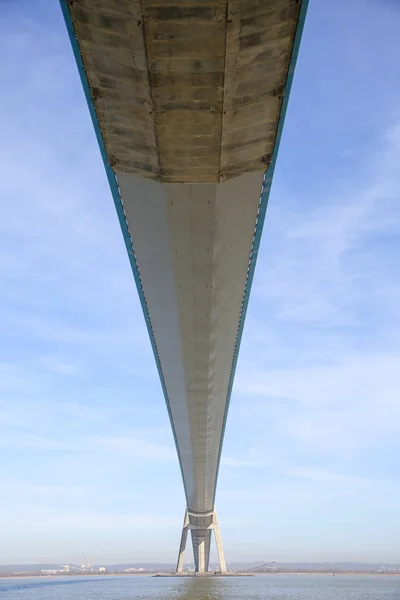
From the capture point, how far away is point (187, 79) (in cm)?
884

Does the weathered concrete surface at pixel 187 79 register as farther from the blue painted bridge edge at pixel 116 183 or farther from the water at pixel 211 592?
the water at pixel 211 592

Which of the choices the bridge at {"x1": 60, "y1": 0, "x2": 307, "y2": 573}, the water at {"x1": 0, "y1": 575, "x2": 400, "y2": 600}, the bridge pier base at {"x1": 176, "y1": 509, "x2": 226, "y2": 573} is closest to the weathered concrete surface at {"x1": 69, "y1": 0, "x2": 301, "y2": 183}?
the bridge at {"x1": 60, "y1": 0, "x2": 307, "y2": 573}

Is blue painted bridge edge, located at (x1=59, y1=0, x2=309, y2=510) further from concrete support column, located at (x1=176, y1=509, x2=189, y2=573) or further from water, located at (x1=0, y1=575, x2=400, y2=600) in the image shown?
concrete support column, located at (x1=176, y1=509, x2=189, y2=573)

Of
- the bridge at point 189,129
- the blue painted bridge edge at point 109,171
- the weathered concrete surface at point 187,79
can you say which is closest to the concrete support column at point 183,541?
the blue painted bridge edge at point 109,171

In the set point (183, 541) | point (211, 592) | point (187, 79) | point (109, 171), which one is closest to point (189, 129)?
point (187, 79)

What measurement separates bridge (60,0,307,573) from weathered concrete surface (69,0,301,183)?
18 millimetres

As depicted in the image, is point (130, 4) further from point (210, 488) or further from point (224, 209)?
point (210, 488)

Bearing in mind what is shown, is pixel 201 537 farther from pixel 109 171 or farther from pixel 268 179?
pixel 109 171

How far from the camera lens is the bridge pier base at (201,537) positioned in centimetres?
6084

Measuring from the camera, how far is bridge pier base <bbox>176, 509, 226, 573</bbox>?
200ft

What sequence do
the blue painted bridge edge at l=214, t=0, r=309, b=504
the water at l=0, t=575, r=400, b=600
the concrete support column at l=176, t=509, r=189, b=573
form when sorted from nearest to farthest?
the blue painted bridge edge at l=214, t=0, r=309, b=504 < the water at l=0, t=575, r=400, b=600 < the concrete support column at l=176, t=509, r=189, b=573

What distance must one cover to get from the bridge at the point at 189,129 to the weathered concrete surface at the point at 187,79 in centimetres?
2

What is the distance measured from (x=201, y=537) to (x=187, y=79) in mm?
64818

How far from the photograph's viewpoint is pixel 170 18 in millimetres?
7746
